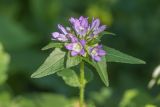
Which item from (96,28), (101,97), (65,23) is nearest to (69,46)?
(96,28)

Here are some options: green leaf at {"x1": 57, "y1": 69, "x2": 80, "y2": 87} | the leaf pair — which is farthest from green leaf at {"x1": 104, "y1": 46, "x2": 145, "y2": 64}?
green leaf at {"x1": 57, "y1": 69, "x2": 80, "y2": 87}

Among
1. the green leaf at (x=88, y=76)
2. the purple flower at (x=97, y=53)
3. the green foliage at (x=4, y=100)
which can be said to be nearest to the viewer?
the purple flower at (x=97, y=53)

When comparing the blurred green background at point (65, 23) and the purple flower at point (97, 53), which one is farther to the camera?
the blurred green background at point (65, 23)

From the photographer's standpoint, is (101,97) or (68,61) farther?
(101,97)

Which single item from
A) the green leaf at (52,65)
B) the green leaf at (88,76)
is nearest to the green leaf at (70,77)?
the green leaf at (88,76)

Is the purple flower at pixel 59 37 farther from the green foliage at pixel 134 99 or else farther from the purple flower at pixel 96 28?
the green foliage at pixel 134 99

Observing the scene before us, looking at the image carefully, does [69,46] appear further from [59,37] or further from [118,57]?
[118,57]

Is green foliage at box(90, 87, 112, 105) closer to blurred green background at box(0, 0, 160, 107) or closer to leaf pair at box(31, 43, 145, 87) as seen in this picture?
blurred green background at box(0, 0, 160, 107)
